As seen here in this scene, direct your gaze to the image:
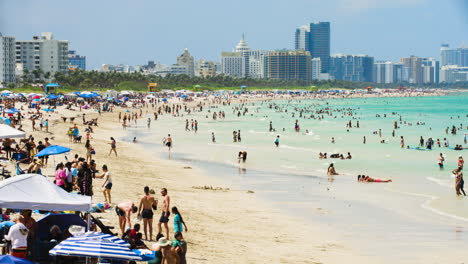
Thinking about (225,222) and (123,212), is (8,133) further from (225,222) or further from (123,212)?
(225,222)

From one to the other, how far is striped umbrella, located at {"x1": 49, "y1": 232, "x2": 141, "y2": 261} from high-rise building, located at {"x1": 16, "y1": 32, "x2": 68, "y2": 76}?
510 ft

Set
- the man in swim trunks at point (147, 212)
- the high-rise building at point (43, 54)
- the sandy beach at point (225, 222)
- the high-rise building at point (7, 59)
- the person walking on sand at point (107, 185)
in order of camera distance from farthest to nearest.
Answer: the high-rise building at point (43, 54)
the high-rise building at point (7, 59)
the person walking on sand at point (107, 185)
the sandy beach at point (225, 222)
the man in swim trunks at point (147, 212)

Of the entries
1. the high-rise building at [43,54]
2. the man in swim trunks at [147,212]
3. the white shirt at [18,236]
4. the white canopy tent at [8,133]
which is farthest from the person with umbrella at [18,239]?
the high-rise building at [43,54]

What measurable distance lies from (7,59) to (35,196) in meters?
150

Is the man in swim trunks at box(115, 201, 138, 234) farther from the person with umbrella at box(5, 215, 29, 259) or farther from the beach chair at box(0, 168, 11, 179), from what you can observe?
the beach chair at box(0, 168, 11, 179)

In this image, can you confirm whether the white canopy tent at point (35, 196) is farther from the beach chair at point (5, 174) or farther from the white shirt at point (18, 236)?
the beach chair at point (5, 174)

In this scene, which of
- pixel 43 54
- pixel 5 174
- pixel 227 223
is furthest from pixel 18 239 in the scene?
pixel 43 54

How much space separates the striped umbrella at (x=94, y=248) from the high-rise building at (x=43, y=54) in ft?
510

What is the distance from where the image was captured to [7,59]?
489 ft

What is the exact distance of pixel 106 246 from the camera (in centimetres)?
897

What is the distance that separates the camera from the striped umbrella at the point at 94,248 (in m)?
8.84

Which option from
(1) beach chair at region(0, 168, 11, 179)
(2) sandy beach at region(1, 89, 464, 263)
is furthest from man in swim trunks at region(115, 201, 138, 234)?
(1) beach chair at region(0, 168, 11, 179)

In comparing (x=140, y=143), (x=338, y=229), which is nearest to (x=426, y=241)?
(x=338, y=229)

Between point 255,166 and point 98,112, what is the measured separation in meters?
37.8
